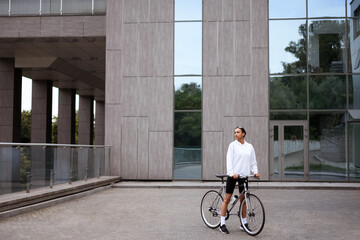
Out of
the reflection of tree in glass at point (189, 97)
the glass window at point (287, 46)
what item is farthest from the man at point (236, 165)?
the glass window at point (287, 46)

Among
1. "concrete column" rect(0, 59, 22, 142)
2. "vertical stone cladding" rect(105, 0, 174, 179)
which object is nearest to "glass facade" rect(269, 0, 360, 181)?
"vertical stone cladding" rect(105, 0, 174, 179)

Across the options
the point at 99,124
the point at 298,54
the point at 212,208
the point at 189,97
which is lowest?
the point at 212,208

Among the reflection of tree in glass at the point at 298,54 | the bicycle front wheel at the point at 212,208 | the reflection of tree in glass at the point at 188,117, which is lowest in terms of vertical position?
the bicycle front wheel at the point at 212,208

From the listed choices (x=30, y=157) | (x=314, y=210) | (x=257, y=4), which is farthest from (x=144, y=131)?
(x=314, y=210)

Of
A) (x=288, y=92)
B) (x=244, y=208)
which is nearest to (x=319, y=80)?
(x=288, y=92)

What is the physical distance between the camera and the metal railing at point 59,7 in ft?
66.0

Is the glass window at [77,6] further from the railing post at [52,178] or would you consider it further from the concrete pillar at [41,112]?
the concrete pillar at [41,112]

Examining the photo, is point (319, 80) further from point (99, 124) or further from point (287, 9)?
point (99, 124)

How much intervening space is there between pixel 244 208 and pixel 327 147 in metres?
11.9

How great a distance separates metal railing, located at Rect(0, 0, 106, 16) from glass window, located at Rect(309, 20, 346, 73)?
9185 mm

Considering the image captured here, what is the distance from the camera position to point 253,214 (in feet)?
24.4

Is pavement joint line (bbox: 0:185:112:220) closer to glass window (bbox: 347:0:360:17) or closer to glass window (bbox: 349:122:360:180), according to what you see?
glass window (bbox: 349:122:360:180)

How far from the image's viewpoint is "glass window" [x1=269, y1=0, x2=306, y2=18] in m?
19.0

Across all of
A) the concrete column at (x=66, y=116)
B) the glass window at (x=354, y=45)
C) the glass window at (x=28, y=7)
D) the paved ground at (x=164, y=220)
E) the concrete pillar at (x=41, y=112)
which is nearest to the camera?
the paved ground at (x=164, y=220)
